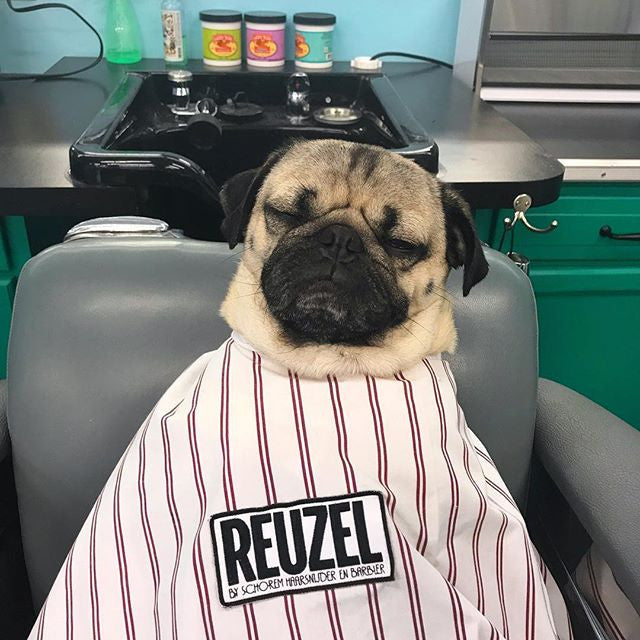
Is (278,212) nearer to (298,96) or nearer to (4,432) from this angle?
(4,432)

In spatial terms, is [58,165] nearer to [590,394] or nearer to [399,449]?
[399,449]

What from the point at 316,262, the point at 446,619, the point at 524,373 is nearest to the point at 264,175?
the point at 316,262

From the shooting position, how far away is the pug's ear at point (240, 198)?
82cm

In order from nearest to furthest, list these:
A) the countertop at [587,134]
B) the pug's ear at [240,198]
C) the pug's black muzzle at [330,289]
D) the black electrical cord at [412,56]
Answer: the pug's black muzzle at [330,289], the pug's ear at [240,198], the countertop at [587,134], the black electrical cord at [412,56]

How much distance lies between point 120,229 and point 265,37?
0.83m

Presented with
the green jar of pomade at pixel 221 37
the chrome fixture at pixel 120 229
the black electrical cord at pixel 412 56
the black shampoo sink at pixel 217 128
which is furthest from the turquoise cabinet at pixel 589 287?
the green jar of pomade at pixel 221 37

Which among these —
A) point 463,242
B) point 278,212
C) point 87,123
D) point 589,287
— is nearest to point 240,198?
point 278,212

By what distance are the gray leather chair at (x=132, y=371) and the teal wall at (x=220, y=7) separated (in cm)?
96

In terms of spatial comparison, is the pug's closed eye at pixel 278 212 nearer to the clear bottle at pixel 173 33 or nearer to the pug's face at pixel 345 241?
the pug's face at pixel 345 241

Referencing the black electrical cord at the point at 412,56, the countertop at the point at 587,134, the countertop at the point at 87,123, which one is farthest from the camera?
the black electrical cord at the point at 412,56

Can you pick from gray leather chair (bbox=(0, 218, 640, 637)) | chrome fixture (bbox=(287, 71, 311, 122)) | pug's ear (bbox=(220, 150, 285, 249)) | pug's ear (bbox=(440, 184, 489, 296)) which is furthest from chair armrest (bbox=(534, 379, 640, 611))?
chrome fixture (bbox=(287, 71, 311, 122))

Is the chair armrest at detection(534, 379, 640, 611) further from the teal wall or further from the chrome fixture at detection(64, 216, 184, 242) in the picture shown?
the teal wall

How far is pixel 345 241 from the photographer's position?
2.35ft

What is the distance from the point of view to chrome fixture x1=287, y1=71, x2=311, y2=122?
55.1 inches
